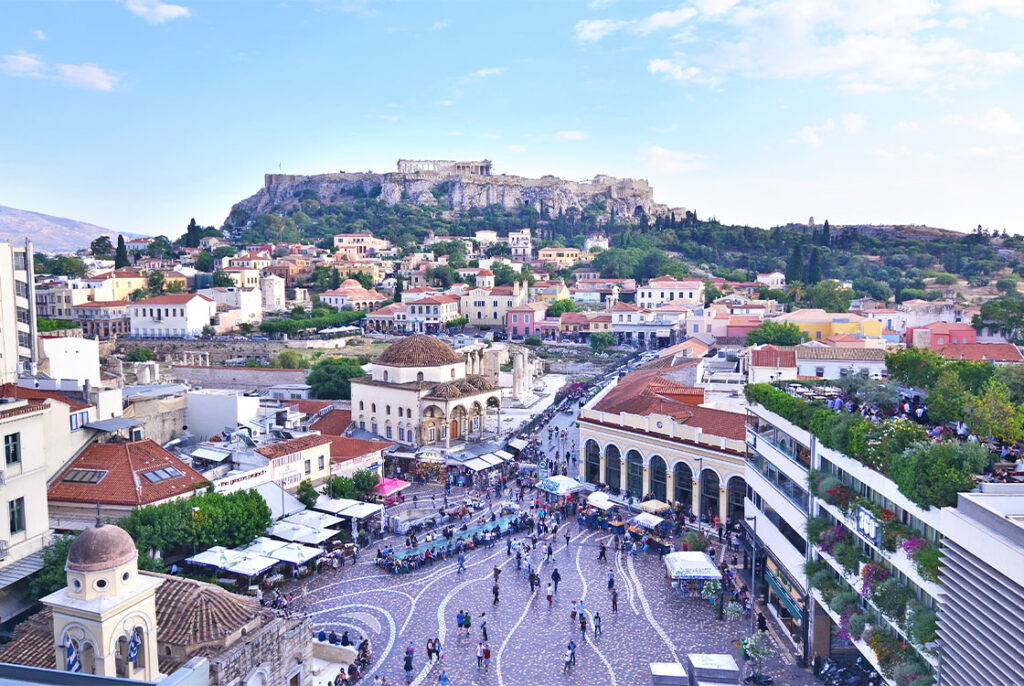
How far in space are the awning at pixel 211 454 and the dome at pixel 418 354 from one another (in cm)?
1259

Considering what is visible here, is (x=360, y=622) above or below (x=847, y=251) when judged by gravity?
below

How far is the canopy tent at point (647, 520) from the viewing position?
25.0 m

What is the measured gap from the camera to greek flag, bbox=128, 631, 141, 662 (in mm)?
12242

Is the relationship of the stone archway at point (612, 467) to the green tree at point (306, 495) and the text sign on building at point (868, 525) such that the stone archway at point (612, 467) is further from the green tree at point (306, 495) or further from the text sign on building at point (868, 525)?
the text sign on building at point (868, 525)

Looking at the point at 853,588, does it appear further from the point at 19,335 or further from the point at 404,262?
the point at 404,262

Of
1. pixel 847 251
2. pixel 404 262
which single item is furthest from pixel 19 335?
pixel 847 251

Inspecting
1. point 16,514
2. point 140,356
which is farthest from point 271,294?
point 16,514

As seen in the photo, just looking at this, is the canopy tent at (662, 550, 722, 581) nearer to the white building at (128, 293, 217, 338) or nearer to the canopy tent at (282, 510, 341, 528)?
the canopy tent at (282, 510, 341, 528)

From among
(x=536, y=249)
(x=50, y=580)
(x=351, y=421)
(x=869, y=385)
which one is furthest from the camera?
(x=536, y=249)

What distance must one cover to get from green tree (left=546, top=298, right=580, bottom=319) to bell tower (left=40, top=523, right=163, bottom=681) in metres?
69.1

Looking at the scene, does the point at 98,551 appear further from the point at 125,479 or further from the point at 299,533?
the point at 125,479

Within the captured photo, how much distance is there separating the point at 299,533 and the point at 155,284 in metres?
70.3

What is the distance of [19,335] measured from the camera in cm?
3612

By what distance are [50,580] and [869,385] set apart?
67.2 ft
